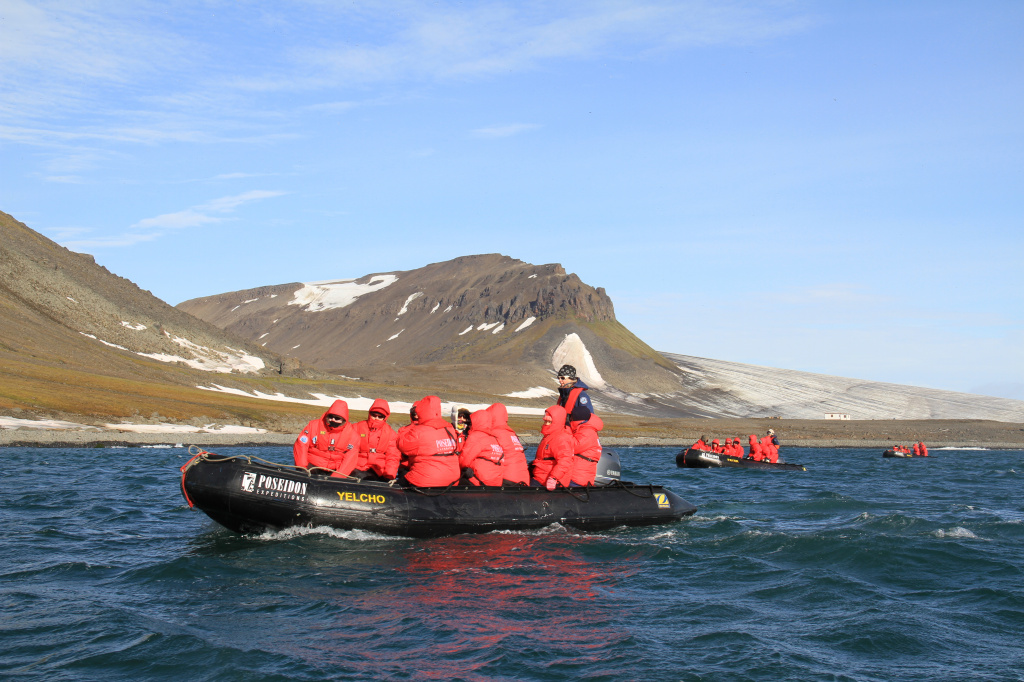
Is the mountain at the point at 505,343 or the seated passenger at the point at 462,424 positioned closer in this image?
the seated passenger at the point at 462,424

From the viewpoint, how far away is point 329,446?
54.5ft

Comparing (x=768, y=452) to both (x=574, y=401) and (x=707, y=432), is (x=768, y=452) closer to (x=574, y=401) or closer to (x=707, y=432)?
(x=574, y=401)

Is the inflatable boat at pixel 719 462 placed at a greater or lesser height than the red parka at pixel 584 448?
lesser

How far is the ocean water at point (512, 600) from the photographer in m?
9.39

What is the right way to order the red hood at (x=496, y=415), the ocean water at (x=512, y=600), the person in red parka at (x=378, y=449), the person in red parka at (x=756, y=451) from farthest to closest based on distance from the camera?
the person in red parka at (x=756, y=451), the person in red parka at (x=378, y=449), the red hood at (x=496, y=415), the ocean water at (x=512, y=600)

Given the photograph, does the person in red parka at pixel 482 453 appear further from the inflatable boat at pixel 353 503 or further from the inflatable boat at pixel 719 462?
the inflatable boat at pixel 719 462

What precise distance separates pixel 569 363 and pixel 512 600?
365ft

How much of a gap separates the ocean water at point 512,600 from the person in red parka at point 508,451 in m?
1.39

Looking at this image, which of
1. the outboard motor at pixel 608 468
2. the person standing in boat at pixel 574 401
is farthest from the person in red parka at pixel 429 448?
the outboard motor at pixel 608 468

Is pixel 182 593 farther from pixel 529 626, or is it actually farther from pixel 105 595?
pixel 529 626

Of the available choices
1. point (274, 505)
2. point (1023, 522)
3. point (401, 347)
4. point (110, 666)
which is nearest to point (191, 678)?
point (110, 666)

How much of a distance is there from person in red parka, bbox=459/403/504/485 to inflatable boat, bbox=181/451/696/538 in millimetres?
285

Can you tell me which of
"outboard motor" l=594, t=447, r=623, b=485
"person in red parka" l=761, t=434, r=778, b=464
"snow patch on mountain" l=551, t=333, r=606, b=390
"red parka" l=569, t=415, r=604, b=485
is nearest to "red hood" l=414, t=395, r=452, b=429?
"red parka" l=569, t=415, r=604, b=485

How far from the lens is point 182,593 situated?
1212 centimetres
